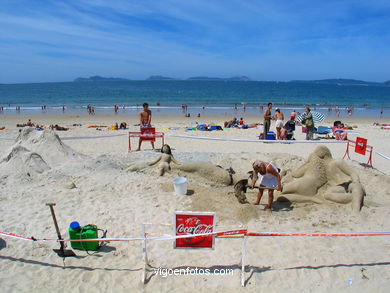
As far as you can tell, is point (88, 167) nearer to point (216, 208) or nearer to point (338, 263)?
point (216, 208)

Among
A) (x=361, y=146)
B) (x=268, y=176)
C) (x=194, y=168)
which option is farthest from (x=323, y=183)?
(x=361, y=146)

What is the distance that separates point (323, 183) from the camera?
24.6ft

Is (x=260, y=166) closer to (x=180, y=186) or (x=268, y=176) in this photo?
(x=268, y=176)

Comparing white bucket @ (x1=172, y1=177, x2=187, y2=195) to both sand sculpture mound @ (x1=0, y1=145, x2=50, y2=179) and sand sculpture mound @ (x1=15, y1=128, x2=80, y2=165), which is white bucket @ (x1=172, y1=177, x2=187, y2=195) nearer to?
sand sculpture mound @ (x1=0, y1=145, x2=50, y2=179)

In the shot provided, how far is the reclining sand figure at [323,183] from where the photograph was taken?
7043 mm

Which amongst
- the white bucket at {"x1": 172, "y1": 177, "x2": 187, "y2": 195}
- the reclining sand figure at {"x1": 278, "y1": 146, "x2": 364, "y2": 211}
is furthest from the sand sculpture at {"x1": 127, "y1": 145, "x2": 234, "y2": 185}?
the reclining sand figure at {"x1": 278, "y1": 146, "x2": 364, "y2": 211}

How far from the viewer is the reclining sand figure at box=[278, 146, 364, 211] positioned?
704cm

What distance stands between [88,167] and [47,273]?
4842mm

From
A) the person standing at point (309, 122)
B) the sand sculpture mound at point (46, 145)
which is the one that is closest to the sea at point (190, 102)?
the person standing at point (309, 122)

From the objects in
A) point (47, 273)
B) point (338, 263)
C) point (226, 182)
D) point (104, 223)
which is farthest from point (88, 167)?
point (338, 263)

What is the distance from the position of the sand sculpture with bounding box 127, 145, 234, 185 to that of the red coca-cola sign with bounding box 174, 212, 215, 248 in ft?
12.0

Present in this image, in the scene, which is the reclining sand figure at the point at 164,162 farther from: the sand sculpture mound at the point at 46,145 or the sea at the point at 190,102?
the sea at the point at 190,102

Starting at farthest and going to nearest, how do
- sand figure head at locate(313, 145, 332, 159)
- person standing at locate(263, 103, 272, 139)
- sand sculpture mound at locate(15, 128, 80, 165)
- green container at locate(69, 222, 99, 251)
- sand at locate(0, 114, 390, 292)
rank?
person standing at locate(263, 103, 272, 139) → sand sculpture mound at locate(15, 128, 80, 165) → sand figure head at locate(313, 145, 332, 159) → green container at locate(69, 222, 99, 251) → sand at locate(0, 114, 390, 292)

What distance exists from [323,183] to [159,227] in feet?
13.5
